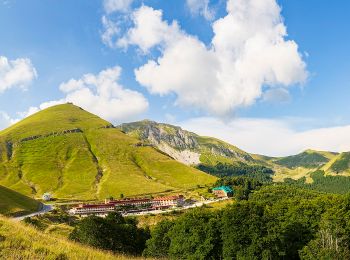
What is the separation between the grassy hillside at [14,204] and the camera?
15100cm

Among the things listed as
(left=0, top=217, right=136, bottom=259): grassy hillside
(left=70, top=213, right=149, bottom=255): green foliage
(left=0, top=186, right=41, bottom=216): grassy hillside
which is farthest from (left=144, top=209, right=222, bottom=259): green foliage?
(left=0, top=186, right=41, bottom=216): grassy hillside

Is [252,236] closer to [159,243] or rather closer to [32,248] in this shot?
[159,243]

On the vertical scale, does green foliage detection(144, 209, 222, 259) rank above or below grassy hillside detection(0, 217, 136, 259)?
below

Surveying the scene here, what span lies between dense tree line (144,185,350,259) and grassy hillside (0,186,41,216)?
84.9 metres

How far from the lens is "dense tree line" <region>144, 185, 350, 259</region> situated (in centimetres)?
7656

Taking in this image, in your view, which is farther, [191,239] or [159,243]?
[159,243]

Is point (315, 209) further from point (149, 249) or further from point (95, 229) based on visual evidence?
point (95, 229)

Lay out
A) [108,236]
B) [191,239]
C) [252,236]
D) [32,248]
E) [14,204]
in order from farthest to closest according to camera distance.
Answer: [14,204]
[108,236]
[191,239]
[252,236]
[32,248]

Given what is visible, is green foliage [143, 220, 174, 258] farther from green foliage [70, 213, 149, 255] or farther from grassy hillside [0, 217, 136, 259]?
grassy hillside [0, 217, 136, 259]

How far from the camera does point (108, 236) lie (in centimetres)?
9575

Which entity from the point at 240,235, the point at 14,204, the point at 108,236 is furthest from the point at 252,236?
the point at 14,204

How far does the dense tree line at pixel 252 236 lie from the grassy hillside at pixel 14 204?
84892mm

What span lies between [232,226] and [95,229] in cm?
3808

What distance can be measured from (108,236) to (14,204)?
87.3 meters
